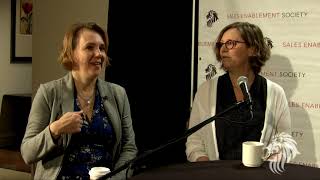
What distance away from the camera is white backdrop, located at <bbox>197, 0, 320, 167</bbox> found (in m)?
2.69

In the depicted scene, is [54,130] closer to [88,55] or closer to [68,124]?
[68,124]

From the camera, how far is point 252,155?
6.09ft

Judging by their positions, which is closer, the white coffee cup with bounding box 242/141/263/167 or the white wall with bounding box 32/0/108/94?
the white coffee cup with bounding box 242/141/263/167

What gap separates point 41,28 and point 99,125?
223 centimetres

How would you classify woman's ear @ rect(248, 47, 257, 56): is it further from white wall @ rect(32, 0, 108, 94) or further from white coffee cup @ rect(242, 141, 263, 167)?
white wall @ rect(32, 0, 108, 94)

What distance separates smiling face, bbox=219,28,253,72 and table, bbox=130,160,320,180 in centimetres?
74

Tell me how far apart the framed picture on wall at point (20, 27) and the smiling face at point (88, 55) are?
4.12m

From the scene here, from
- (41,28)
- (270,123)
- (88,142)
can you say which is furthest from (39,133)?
(41,28)

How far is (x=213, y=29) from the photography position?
9.99 ft

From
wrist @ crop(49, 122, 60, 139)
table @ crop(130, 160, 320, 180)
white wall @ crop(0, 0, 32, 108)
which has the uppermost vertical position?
white wall @ crop(0, 0, 32, 108)

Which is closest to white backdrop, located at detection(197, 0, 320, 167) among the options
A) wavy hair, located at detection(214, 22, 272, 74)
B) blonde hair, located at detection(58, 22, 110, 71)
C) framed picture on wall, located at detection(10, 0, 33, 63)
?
wavy hair, located at detection(214, 22, 272, 74)

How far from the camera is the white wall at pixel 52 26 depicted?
393 cm

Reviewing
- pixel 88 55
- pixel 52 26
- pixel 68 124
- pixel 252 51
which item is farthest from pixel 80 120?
pixel 52 26

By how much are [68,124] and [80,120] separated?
6cm
